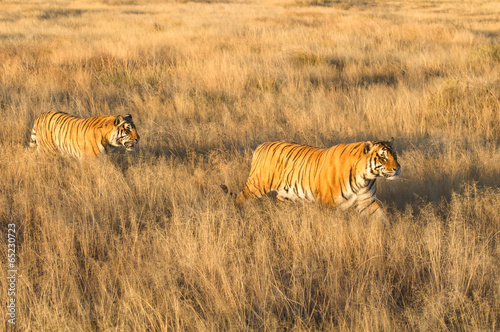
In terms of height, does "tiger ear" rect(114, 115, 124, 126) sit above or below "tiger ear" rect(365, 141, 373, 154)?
above

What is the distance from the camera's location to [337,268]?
3.26 metres

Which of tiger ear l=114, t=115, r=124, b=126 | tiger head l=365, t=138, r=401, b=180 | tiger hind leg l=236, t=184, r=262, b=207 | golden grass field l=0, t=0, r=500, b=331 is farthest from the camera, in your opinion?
tiger ear l=114, t=115, r=124, b=126

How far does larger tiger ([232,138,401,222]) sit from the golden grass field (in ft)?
0.54

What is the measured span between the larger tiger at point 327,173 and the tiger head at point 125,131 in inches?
57.4

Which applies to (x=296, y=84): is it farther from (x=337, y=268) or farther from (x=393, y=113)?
(x=337, y=268)

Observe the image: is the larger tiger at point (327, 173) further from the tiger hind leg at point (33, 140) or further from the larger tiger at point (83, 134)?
the tiger hind leg at point (33, 140)

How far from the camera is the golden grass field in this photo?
286cm

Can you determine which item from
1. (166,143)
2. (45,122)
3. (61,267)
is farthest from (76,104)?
(61,267)

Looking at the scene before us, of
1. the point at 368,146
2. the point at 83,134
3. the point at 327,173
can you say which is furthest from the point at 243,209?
the point at 83,134

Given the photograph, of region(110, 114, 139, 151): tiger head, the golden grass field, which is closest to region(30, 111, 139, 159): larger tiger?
region(110, 114, 139, 151): tiger head

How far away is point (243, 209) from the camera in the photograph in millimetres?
4512

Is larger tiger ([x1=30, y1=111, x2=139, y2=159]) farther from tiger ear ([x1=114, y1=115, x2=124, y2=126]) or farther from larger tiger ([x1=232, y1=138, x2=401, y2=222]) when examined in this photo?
larger tiger ([x1=232, y1=138, x2=401, y2=222])

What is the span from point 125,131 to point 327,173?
244 cm

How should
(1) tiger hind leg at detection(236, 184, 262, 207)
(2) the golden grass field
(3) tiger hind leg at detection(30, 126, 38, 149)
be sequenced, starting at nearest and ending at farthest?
(2) the golden grass field
(1) tiger hind leg at detection(236, 184, 262, 207)
(3) tiger hind leg at detection(30, 126, 38, 149)
